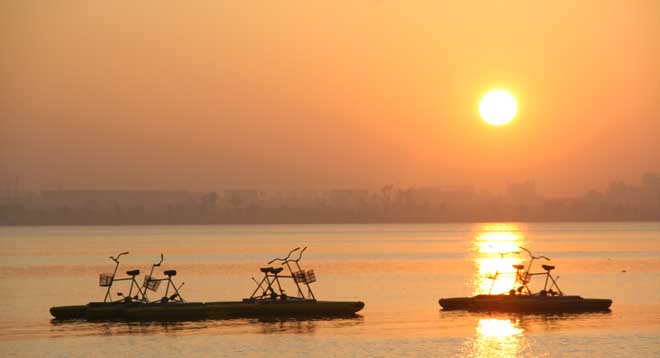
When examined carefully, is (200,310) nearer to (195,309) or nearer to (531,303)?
(195,309)

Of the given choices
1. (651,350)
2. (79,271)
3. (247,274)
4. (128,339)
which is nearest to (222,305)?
(128,339)

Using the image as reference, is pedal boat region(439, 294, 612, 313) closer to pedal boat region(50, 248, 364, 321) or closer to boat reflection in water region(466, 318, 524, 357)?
boat reflection in water region(466, 318, 524, 357)

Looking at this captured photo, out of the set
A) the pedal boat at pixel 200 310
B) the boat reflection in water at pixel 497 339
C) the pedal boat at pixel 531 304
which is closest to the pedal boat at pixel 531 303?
the pedal boat at pixel 531 304

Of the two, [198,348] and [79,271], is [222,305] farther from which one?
[79,271]

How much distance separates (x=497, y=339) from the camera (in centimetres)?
6106

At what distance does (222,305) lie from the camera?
68250mm

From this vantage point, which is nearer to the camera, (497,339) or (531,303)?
(497,339)

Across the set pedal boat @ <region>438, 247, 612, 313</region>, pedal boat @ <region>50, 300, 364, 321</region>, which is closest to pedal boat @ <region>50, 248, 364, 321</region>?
pedal boat @ <region>50, 300, 364, 321</region>

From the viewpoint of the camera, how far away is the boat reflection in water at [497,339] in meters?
56.6

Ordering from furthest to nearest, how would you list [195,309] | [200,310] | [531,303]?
[531,303] < [200,310] < [195,309]

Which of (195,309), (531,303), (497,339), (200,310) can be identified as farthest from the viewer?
(531,303)

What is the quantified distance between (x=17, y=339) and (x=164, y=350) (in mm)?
11675

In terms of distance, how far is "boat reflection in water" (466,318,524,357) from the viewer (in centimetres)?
5662

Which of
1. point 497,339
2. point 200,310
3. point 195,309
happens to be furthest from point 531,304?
point 195,309
